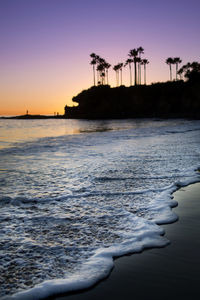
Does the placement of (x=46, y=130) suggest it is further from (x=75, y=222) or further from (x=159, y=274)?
(x=159, y=274)

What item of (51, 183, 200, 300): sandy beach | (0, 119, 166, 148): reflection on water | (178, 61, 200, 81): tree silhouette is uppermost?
(178, 61, 200, 81): tree silhouette

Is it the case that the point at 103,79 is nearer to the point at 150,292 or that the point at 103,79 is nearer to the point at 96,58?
the point at 96,58

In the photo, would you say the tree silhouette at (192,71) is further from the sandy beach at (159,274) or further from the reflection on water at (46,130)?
the sandy beach at (159,274)

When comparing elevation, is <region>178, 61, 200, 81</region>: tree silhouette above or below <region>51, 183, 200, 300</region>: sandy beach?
above

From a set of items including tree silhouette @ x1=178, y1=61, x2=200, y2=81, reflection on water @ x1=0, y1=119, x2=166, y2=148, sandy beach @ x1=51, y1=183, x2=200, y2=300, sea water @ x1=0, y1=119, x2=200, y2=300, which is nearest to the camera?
sandy beach @ x1=51, y1=183, x2=200, y2=300

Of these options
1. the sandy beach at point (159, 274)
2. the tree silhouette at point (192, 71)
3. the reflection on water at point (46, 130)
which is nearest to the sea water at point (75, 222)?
the sandy beach at point (159, 274)

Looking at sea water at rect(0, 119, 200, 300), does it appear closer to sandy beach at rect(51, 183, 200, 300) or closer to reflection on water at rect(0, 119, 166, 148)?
sandy beach at rect(51, 183, 200, 300)

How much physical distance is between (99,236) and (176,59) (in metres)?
107

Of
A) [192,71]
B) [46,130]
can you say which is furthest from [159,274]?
[192,71]

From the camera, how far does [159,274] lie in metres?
2.45

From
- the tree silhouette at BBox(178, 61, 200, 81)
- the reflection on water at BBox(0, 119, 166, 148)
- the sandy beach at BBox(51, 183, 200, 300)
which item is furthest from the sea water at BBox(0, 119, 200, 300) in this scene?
the tree silhouette at BBox(178, 61, 200, 81)

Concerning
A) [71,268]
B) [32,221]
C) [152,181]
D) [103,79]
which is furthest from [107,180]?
[103,79]

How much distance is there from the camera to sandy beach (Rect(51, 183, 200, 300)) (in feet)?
7.20

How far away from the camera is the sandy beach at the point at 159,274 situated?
7.20ft
